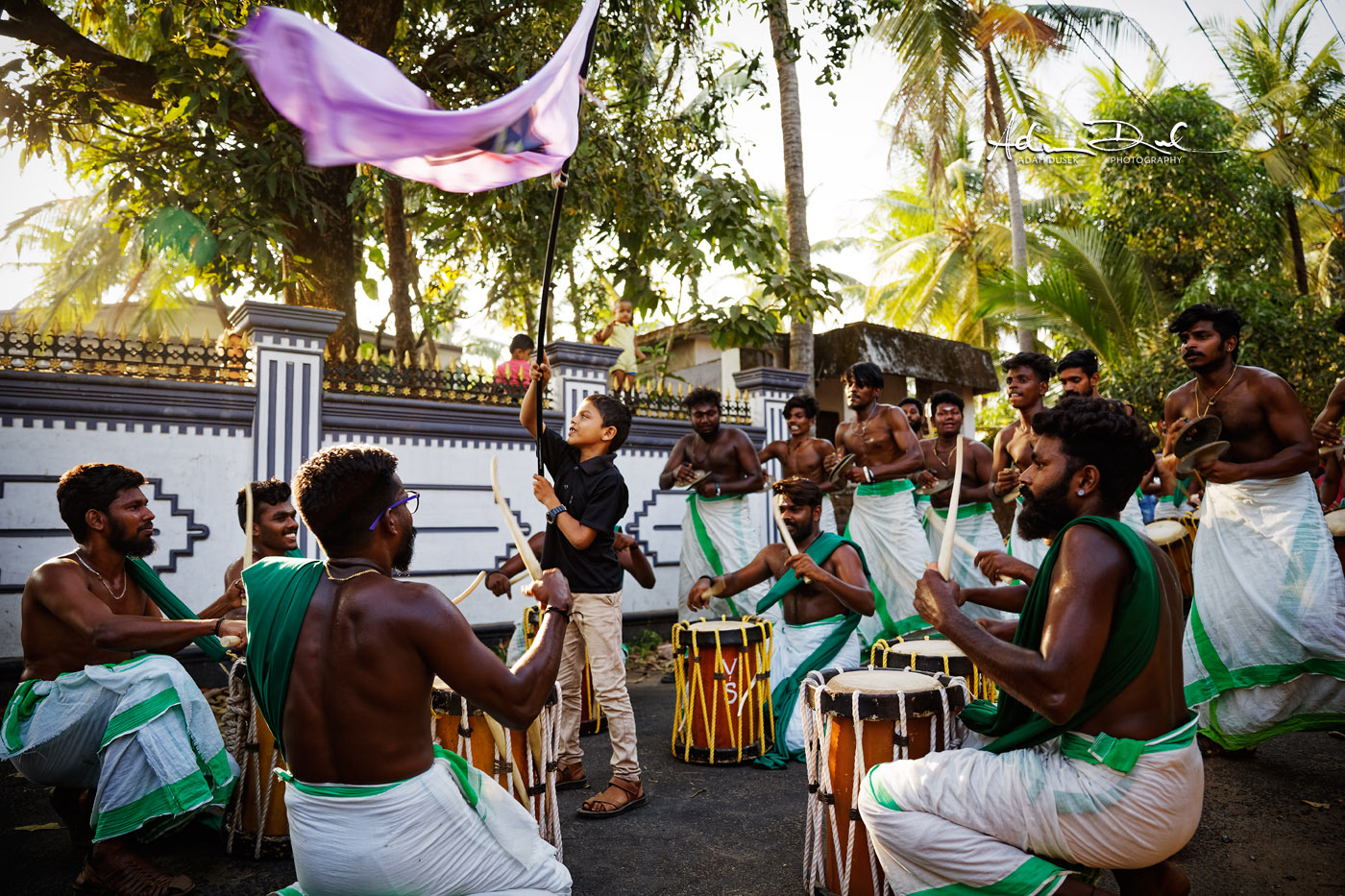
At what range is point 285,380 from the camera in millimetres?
7809

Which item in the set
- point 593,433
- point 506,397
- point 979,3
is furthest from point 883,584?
point 979,3

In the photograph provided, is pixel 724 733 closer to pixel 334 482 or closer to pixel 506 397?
pixel 334 482

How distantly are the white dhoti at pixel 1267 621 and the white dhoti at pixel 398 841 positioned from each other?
12.6 feet

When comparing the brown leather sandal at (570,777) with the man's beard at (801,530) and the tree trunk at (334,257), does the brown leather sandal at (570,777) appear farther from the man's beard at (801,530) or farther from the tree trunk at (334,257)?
the tree trunk at (334,257)

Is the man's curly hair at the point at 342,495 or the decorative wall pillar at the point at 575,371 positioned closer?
the man's curly hair at the point at 342,495

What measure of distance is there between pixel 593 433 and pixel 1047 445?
246 cm

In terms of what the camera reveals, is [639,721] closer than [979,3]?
Yes

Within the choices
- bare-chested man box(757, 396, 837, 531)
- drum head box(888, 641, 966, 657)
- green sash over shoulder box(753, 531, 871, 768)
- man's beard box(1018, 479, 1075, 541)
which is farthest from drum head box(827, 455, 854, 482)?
man's beard box(1018, 479, 1075, 541)

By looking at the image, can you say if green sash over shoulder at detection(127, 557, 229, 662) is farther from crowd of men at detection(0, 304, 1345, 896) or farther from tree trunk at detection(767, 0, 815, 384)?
tree trunk at detection(767, 0, 815, 384)

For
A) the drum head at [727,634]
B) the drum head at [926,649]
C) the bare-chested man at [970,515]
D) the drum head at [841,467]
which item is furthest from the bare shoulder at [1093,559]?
the drum head at [841,467]

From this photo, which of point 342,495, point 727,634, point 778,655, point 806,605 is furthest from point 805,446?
point 342,495

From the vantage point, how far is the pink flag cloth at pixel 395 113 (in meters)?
2.79

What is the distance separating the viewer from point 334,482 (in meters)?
2.34

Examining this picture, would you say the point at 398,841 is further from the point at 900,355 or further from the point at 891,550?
the point at 900,355
